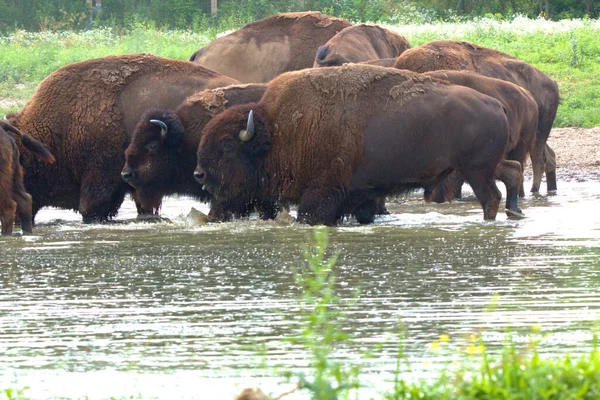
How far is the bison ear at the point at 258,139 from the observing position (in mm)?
12047

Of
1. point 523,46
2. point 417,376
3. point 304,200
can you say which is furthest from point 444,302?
point 523,46

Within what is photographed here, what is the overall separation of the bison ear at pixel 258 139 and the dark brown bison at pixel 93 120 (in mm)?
1753

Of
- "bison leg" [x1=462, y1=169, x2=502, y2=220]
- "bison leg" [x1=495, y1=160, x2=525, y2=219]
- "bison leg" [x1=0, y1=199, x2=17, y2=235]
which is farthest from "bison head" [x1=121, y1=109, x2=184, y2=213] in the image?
"bison leg" [x1=495, y1=160, x2=525, y2=219]

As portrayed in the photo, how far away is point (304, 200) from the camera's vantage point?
11969mm

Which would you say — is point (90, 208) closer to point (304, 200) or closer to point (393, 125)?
point (304, 200)

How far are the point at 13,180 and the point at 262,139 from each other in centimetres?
253

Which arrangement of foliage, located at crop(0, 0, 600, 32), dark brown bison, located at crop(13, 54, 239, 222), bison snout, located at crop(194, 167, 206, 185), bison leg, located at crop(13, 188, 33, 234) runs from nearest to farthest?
bison leg, located at crop(13, 188, 33, 234) → bison snout, located at crop(194, 167, 206, 185) → dark brown bison, located at crop(13, 54, 239, 222) → foliage, located at crop(0, 0, 600, 32)

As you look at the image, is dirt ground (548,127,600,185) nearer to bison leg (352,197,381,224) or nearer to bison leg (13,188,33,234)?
bison leg (352,197,381,224)

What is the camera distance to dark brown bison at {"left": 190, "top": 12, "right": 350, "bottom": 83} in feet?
59.0

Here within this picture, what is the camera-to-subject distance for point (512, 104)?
13188 millimetres

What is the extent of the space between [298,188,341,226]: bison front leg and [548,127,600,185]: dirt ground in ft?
20.8

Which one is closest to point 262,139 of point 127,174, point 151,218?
point 127,174

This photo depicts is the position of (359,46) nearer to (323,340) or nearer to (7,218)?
(7,218)

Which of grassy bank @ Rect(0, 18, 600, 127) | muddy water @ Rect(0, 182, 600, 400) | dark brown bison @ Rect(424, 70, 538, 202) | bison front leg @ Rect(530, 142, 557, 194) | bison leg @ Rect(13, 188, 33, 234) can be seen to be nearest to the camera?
muddy water @ Rect(0, 182, 600, 400)
